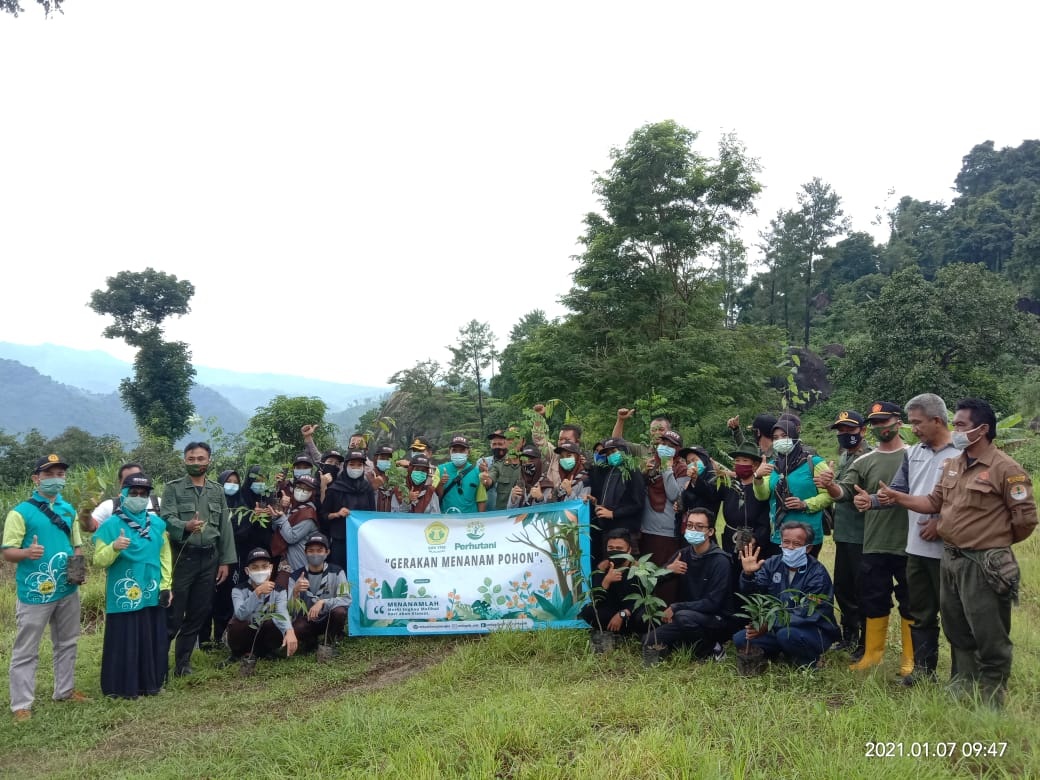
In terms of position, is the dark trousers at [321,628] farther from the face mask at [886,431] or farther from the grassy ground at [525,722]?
the face mask at [886,431]

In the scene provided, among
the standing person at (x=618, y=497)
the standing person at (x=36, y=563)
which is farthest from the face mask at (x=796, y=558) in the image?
the standing person at (x=36, y=563)

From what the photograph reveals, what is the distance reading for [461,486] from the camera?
7.51m

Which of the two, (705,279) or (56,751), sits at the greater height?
(705,279)

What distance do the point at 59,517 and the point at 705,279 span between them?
22.8 m

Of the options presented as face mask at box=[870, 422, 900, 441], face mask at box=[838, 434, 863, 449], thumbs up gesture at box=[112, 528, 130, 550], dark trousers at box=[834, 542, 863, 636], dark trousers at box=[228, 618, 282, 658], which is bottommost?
dark trousers at box=[228, 618, 282, 658]

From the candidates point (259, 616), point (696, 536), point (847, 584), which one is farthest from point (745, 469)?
point (259, 616)

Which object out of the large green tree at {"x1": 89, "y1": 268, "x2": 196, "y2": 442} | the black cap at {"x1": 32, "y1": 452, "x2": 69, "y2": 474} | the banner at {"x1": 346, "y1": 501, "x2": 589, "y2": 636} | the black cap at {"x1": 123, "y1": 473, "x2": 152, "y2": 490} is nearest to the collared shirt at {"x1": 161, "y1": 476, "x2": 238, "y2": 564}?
the black cap at {"x1": 123, "y1": 473, "x2": 152, "y2": 490}

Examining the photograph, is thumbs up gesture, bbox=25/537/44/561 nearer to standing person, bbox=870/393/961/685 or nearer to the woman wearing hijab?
the woman wearing hijab

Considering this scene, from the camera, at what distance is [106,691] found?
5.79 m

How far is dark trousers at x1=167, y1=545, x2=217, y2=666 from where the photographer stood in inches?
247

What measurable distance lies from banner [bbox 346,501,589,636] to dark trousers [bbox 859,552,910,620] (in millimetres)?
2297

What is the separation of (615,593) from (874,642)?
2.00 meters

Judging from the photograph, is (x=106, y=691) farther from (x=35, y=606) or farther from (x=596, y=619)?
(x=596, y=619)

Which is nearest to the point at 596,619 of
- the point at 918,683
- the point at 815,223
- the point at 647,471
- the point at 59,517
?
the point at 647,471
